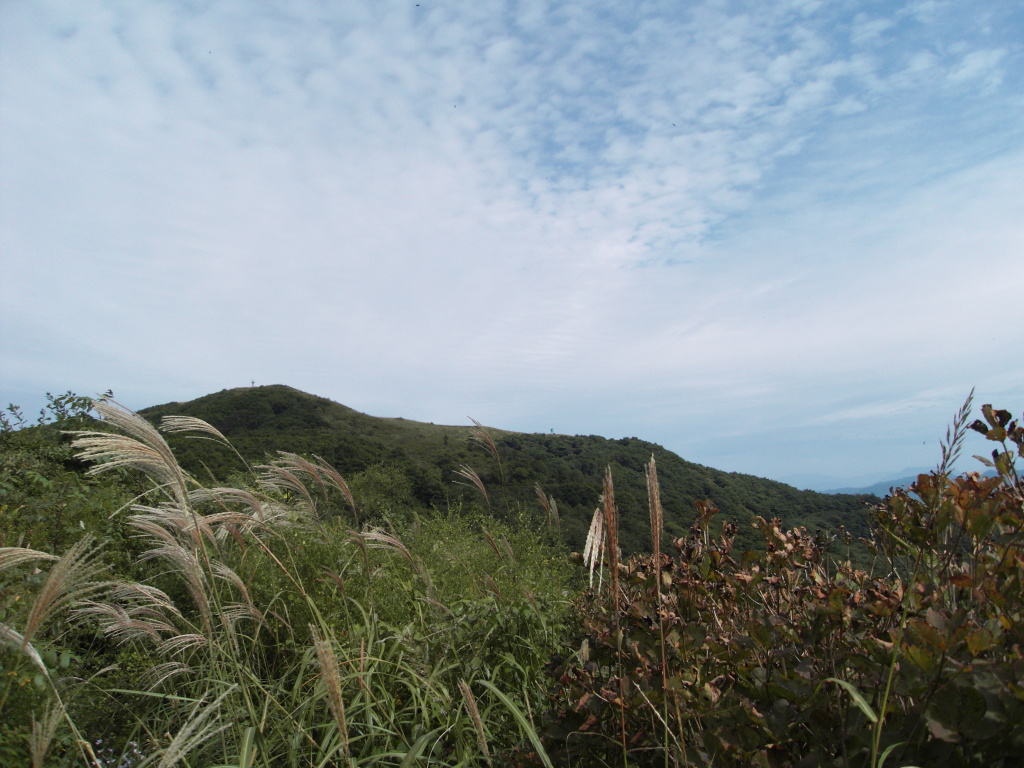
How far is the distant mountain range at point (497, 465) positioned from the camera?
27.2ft

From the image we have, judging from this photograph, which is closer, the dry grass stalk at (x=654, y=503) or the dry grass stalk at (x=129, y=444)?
the dry grass stalk at (x=654, y=503)

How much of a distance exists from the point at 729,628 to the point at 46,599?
222 centimetres

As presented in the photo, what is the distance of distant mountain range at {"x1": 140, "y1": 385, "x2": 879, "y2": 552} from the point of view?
830cm

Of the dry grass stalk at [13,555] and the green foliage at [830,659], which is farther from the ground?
the dry grass stalk at [13,555]

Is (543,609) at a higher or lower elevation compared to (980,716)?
lower

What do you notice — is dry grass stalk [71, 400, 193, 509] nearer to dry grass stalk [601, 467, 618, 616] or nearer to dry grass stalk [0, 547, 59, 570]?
dry grass stalk [0, 547, 59, 570]

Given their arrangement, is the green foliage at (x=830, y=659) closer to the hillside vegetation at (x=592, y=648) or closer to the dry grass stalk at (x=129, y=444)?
the hillside vegetation at (x=592, y=648)

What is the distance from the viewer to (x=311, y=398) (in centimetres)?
4006

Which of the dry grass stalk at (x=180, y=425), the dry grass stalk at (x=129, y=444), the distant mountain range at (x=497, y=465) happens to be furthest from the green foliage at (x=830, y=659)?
the dry grass stalk at (x=180, y=425)

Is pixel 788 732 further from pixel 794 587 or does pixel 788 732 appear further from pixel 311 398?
pixel 311 398

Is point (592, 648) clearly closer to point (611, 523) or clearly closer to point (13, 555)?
point (611, 523)

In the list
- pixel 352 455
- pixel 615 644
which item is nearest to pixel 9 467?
pixel 615 644

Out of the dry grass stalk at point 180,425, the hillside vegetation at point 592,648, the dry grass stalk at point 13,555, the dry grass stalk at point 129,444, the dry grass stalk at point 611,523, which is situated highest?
the dry grass stalk at point 180,425

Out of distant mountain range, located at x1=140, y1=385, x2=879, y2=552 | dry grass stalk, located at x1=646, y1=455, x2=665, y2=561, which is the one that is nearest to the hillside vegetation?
dry grass stalk, located at x1=646, y1=455, x2=665, y2=561
